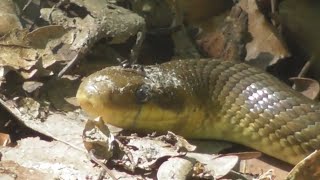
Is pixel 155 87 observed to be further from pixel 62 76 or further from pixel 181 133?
pixel 62 76

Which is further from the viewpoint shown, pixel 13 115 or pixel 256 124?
pixel 256 124

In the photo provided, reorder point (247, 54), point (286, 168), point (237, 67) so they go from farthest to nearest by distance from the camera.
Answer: point (247, 54)
point (237, 67)
point (286, 168)

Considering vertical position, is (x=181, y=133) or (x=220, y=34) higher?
(x=220, y=34)

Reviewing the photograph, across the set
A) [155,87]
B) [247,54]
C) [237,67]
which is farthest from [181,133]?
[247,54]

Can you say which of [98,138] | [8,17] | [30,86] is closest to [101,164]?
[98,138]

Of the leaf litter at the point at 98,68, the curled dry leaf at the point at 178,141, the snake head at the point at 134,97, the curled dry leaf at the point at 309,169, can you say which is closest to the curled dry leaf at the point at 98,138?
the leaf litter at the point at 98,68

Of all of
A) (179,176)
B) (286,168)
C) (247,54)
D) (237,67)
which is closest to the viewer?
(179,176)

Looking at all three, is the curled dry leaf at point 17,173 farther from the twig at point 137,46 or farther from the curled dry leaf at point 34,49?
the twig at point 137,46
